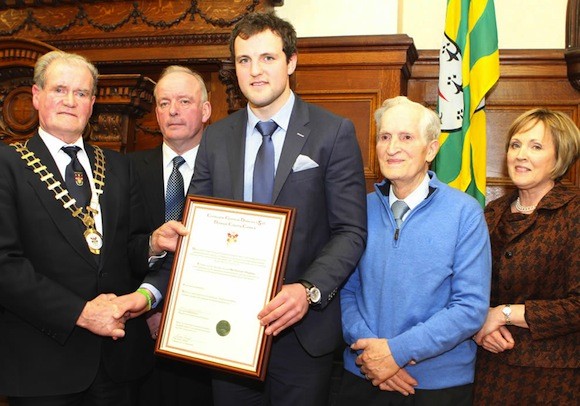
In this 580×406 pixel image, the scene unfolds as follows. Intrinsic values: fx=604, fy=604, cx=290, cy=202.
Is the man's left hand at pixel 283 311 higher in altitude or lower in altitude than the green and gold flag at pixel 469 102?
lower

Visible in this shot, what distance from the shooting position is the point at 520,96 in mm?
3668

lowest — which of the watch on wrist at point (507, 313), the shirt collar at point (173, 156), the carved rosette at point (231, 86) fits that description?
the watch on wrist at point (507, 313)

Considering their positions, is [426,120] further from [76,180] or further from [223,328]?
[76,180]

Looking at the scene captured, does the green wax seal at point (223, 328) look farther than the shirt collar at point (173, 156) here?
No

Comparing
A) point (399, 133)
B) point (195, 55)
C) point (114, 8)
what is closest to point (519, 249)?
point (399, 133)

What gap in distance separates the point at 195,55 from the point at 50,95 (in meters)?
2.05

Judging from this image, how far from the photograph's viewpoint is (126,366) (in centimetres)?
223

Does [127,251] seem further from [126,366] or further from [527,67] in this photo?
[527,67]

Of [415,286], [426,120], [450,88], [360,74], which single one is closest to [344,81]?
[360,74]

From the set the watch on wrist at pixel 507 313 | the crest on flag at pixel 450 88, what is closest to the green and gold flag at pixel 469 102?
the crest on flag at pixel 450 88

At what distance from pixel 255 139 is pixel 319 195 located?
0.31 meters

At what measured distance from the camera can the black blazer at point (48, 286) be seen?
2.00 metres

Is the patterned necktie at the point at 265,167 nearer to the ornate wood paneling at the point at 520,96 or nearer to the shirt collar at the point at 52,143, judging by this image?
the shirt collar at the point at 52,143

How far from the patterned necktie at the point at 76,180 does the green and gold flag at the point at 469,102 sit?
1.94 m
